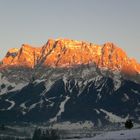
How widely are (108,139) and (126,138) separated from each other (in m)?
8.03

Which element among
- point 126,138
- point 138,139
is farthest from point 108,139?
point 138,139

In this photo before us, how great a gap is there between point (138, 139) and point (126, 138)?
45.7 ft

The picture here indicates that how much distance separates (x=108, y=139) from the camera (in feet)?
624

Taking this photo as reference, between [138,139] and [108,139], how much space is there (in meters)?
20.7

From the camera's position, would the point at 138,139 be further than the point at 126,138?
No

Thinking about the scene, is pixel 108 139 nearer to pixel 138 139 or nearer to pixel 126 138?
pixel 126 138

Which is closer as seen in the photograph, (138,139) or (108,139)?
(138,139)

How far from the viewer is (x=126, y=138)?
607ft

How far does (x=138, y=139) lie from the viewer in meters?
172
